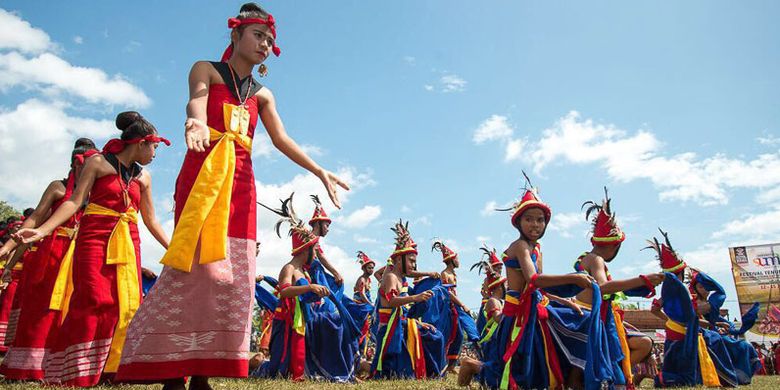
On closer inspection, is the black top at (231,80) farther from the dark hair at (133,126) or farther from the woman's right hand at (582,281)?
the woman's right hand at (582,281)

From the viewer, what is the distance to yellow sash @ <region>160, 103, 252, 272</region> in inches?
121

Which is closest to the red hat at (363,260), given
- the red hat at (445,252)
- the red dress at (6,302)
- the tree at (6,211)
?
the red hat at (445,252)

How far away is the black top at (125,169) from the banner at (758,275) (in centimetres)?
3802

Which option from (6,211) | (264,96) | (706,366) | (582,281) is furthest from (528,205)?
(6,211)

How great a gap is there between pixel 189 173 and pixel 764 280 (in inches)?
Answer: 1597

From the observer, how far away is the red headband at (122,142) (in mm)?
Answer: 5160

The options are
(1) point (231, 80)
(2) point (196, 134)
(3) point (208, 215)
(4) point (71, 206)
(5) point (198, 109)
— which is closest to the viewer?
(2) point (196, 134)

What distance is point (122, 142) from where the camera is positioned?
5211mm

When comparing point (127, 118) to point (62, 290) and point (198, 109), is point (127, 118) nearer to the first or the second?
point (62, 290)

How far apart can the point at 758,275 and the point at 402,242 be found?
114 ft

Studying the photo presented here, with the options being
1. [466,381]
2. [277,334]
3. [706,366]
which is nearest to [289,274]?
[277,334]

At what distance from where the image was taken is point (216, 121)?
342 centimetres

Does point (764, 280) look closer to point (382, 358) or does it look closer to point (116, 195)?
point (382, 358)

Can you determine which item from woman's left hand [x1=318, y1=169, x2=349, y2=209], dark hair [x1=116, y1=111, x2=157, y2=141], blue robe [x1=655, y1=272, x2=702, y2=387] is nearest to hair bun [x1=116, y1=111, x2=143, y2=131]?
dark hair [x1=116, y1=111, x2=157, y2=141]
